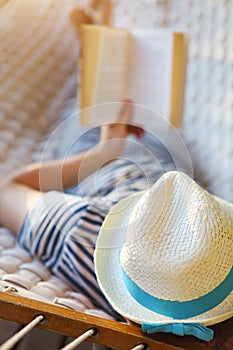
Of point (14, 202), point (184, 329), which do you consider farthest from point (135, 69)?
point (184, 329)

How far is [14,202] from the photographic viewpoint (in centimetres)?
109

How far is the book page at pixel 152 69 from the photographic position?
1.34 meters

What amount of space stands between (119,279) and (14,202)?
41 cm

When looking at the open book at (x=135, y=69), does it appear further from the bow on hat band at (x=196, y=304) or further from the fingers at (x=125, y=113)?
the bow on hat band at (x=196, y=304)

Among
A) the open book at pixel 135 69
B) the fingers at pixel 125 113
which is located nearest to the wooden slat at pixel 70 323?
the fingers at pixel 125 113

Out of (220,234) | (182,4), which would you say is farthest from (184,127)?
(220,234)

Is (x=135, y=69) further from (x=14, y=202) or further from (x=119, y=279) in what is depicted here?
(x=119, y=279)

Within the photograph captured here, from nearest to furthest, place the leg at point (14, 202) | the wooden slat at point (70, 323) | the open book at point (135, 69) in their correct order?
the wooden slat at point (70, 323)
the leg at point (14, 202)
the open book at point (135, 69)

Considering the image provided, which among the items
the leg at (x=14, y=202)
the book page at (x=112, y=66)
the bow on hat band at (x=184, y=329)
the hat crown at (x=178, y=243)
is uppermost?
the book page at (x=112, y=66)

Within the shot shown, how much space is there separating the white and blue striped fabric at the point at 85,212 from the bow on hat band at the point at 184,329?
0.62 feet

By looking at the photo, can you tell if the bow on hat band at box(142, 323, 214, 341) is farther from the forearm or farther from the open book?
the open book

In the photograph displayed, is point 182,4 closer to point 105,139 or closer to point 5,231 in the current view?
point 105,139

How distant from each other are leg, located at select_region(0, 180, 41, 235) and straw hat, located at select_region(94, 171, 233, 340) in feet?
1.10

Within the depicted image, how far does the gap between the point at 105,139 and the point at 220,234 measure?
394 mm
